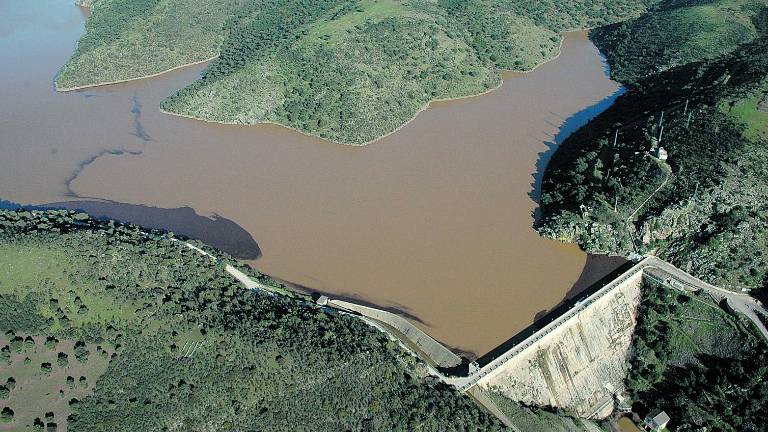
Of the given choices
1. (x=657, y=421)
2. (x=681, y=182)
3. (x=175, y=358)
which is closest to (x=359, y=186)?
(x=175, y=358)

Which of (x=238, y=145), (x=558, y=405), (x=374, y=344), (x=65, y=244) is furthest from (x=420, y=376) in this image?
(x=238, y=145)

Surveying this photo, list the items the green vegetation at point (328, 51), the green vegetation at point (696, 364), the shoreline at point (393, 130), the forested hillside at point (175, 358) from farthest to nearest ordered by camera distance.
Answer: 1. the green vegetation at point (328, 51)
2. the shoreline at point (393, 130)
3. the green vegetation at point (696, 364)
4. the forested hillside at point (175, 358)

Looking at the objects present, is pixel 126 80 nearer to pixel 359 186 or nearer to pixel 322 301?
pixel 359 186

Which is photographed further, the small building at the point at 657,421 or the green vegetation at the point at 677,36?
the green vegetation at the point at 677,36

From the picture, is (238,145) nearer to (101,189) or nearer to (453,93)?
(101,189)

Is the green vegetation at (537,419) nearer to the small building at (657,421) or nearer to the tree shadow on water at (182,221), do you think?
the small building at (657,421)

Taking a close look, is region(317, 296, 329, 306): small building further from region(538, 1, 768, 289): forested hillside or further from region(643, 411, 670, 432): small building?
region(643, 411, 670, 432): small building

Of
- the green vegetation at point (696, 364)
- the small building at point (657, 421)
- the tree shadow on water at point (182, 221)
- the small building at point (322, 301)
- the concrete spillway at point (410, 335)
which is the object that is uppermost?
the tree shadow on water at point (182, 221)

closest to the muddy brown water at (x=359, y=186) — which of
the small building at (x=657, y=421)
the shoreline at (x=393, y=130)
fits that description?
the shoreline at (x=393, y=130)
